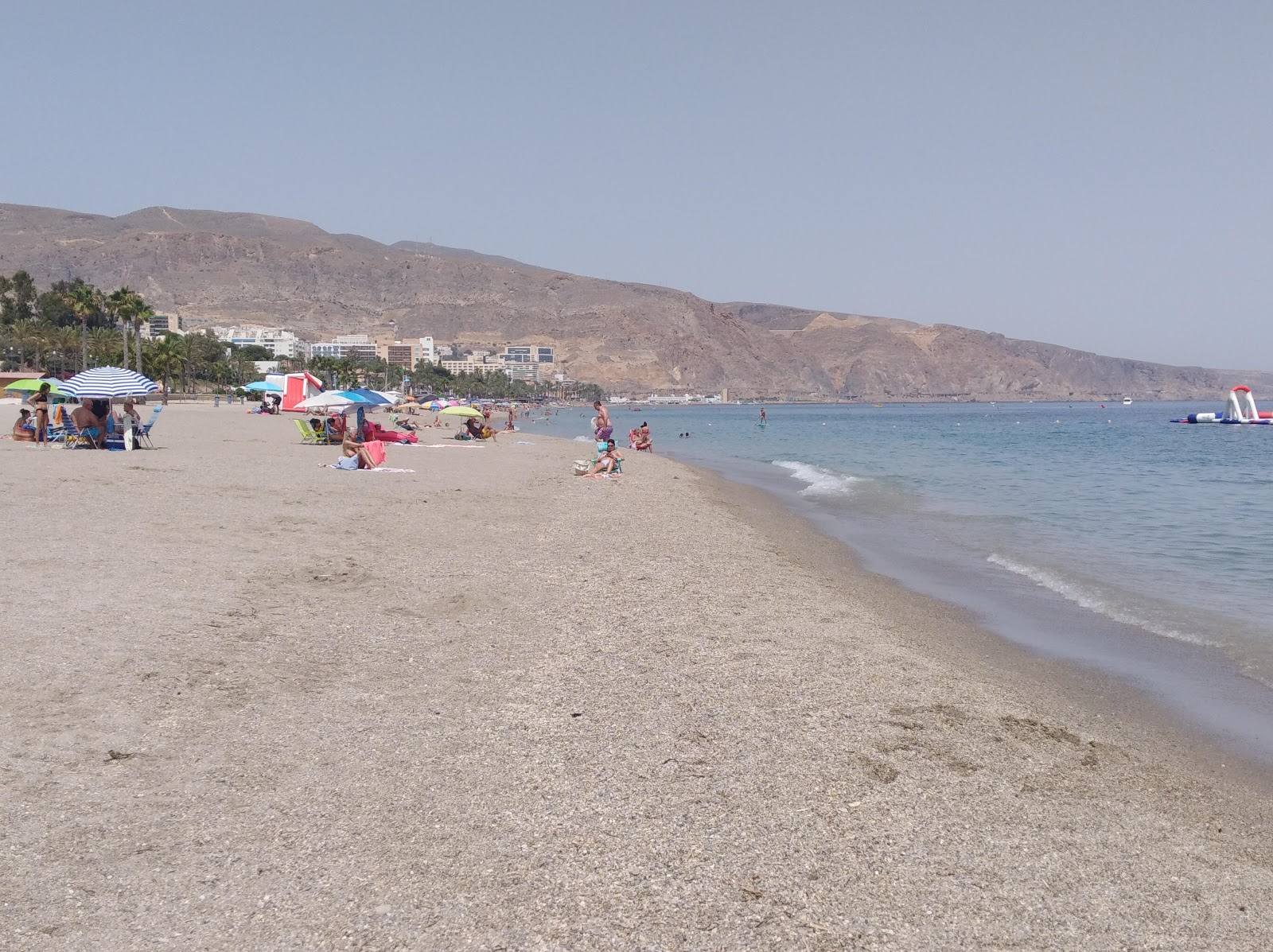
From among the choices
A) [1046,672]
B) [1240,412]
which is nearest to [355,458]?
[1046,672]

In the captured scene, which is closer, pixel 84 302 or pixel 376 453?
pixel 376 453

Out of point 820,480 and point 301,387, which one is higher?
point 301,387

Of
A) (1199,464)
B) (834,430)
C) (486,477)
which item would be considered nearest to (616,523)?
(486,477)

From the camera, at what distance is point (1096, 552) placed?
15.0 metres

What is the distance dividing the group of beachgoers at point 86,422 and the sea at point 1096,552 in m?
14.4

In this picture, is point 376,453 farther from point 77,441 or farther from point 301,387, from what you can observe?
point 301,387

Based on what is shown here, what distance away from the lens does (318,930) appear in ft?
11.1

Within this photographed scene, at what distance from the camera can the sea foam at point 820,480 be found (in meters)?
25.1

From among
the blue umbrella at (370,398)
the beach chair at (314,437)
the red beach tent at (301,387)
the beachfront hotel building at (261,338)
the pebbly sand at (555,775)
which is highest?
the beachfront hotel building at (261,338)

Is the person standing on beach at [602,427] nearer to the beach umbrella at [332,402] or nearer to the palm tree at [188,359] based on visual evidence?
the beach umbrella at [332,402]

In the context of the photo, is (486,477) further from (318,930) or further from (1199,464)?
(1199,464)

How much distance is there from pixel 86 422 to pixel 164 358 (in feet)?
225

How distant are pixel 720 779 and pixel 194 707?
2.72m

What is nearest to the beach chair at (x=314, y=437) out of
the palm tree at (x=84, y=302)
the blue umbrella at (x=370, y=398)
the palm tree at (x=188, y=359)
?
the blue umbrella at (x=370, y=398)
